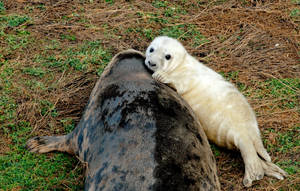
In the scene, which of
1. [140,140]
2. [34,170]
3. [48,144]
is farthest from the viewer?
[48,144]

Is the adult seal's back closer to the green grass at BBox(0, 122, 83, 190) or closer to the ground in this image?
the green grass at BBox(0, 122, 83, 190)

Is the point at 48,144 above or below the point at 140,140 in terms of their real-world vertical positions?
below

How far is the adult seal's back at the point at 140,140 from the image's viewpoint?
2584 mm

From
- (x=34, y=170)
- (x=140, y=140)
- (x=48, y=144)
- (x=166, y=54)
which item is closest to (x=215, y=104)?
(x=166, y=54)

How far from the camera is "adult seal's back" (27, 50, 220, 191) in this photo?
258 cm

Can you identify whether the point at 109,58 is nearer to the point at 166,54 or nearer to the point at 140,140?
the point at 166,54

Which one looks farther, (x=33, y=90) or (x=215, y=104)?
(x=33, y=90)

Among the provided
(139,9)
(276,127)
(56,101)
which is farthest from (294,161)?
(139,9)

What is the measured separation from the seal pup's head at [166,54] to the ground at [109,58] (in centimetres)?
103

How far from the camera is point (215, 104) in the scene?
392 cm

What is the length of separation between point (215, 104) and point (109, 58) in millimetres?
1870

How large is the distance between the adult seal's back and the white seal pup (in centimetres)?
55

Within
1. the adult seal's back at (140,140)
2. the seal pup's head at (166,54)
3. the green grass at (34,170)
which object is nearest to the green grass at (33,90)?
the green grass at (34,170)

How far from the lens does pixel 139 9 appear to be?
6.21m
